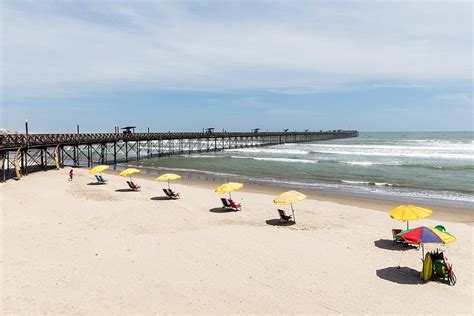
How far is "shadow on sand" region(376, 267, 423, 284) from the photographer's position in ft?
28.7

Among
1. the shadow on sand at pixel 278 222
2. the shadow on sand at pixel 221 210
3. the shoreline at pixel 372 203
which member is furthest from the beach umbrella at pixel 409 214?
the shadow on sand at pixel 221 210

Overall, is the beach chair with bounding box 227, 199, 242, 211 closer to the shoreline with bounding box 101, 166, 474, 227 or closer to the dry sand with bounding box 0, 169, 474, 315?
the dry sand with bounding box 0, 169, 474, 315

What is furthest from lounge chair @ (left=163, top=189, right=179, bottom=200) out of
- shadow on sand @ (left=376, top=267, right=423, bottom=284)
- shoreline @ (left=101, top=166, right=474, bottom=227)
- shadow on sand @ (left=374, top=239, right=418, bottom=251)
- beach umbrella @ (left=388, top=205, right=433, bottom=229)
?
shadow on sand @ (left=376, top=267, right=423, bottom=284)

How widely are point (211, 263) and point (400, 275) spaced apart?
464 cm

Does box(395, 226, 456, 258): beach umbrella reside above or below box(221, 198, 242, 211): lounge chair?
above

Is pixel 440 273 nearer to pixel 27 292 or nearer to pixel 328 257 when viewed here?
pixel 328 257

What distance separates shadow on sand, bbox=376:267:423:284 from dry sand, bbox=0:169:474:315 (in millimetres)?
25

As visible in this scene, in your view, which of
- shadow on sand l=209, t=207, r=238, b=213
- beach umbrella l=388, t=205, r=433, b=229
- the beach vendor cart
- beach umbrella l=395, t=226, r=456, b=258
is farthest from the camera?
shadow on sand l=209, t=207, r=238, b=213

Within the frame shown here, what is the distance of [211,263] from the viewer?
9430mm

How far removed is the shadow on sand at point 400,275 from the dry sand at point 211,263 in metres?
0.02

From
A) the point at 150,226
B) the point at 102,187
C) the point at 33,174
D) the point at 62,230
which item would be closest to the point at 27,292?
the point at 62,230

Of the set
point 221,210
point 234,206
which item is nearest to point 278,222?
point 234,206

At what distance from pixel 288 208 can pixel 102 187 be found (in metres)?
11.6

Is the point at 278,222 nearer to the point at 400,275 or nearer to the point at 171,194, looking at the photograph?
the point at 400,275
